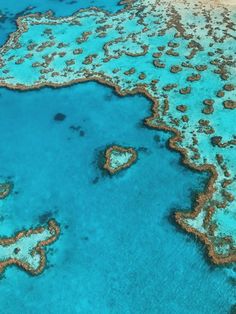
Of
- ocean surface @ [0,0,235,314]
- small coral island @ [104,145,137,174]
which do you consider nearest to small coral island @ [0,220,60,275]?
ocean surface @ [0,0,235,314]

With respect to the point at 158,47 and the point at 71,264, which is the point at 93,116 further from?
the point at 71,264

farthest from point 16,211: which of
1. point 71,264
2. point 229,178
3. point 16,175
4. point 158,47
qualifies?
point 158,47

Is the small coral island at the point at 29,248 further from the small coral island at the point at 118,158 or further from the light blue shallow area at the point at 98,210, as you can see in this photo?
the small coral island at the point at 118,158

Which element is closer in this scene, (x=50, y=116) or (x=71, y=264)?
(x=71, y=264)

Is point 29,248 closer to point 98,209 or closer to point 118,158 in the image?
point 98,209

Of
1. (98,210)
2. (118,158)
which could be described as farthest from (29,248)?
(118,158)

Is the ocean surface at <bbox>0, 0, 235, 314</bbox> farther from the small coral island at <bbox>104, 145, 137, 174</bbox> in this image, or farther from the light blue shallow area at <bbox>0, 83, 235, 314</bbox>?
the small coral island at <bbox>104, 145, 137, 174</bbox>
